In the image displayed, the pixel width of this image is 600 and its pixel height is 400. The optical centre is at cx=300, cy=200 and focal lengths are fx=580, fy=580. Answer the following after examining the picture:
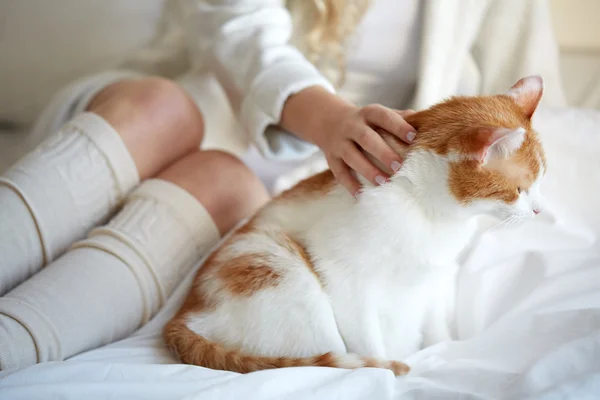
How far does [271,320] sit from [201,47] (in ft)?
2.21

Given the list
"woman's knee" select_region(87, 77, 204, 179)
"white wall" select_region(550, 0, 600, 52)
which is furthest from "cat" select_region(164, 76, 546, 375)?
"white wall" select_region(550, 0, 600, 52)

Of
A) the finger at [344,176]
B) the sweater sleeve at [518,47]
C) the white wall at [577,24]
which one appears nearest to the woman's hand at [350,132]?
the finger at [344,176]

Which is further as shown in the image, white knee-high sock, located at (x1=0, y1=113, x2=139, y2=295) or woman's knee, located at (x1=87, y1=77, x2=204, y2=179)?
woman's knee, located at (x1=87, y1=77, x2=204, y2=179)

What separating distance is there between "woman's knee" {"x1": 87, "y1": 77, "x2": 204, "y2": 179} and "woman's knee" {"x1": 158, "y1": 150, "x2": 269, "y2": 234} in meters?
0.03

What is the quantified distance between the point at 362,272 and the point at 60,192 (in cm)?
44

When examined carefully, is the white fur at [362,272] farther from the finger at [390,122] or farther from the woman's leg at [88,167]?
the woman's leg at [88,167]

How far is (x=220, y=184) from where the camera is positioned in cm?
89

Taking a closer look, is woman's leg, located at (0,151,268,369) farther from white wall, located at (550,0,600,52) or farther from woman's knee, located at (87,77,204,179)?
white wall, located at (550,0,600,52)

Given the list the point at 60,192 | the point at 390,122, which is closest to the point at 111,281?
the point at 60,192

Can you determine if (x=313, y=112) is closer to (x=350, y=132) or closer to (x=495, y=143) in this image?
(x=350, y=132)

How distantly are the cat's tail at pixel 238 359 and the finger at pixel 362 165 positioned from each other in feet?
0.62

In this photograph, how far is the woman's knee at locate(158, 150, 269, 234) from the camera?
86 centimetres

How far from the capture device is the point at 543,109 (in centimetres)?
93

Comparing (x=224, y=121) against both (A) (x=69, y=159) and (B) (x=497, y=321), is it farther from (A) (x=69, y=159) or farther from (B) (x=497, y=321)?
(B) (x=497, y=321)
